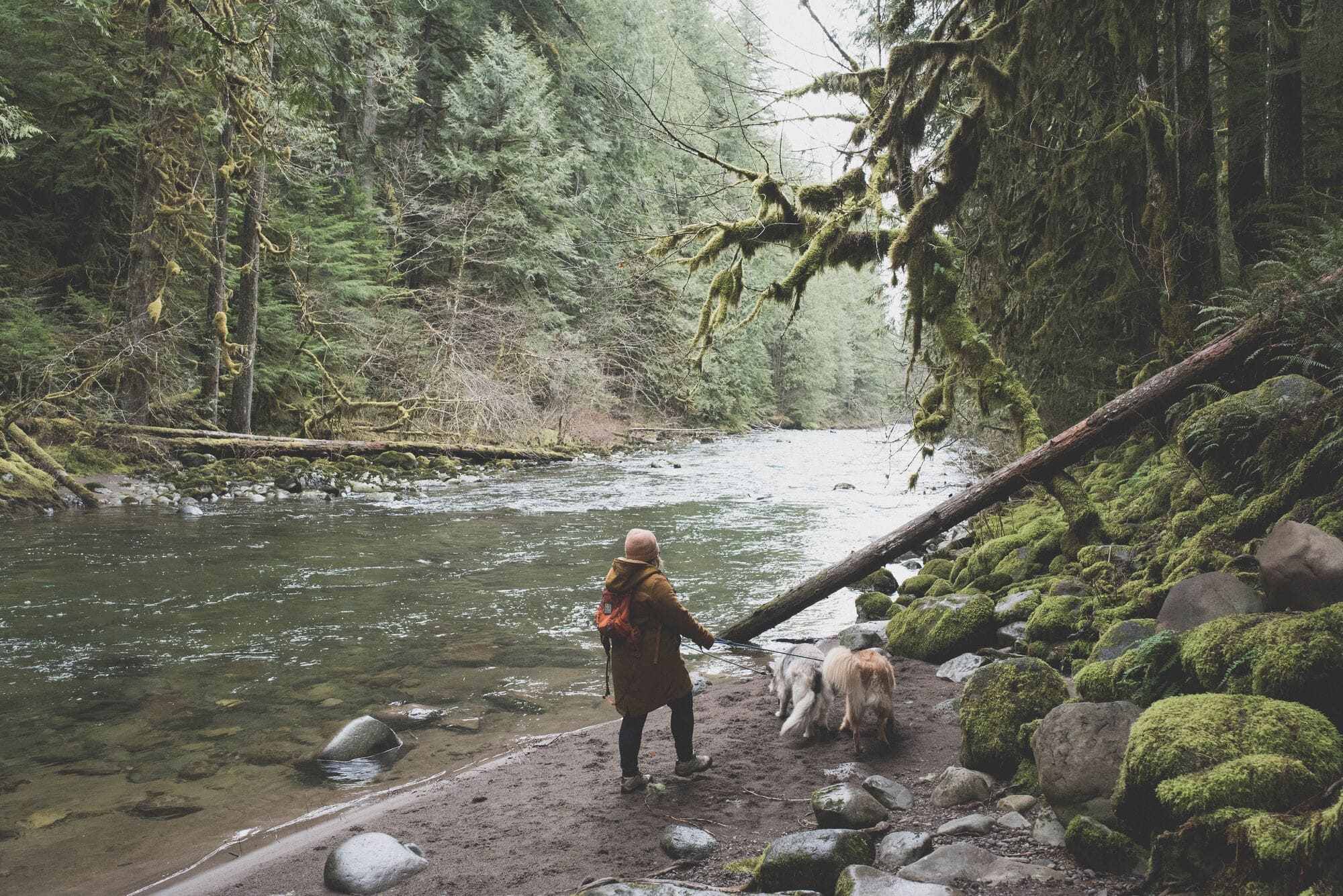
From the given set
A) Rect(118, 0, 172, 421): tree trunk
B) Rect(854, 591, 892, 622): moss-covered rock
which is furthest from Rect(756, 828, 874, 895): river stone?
Rect(118, 0, 172, 421): tree trunk

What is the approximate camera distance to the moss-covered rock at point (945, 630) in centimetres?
645

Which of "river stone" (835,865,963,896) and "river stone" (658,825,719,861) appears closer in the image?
"river stone" (835,865,963,896)

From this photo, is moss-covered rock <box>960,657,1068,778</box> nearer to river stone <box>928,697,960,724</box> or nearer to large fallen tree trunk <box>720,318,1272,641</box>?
river stone <box>928,697,960,724</box>

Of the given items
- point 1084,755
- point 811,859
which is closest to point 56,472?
point 811,859

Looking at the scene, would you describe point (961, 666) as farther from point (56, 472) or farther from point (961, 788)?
point (56, 472)

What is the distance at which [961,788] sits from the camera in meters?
4.04

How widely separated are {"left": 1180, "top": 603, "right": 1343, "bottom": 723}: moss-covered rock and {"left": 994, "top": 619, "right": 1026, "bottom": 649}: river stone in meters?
2.38

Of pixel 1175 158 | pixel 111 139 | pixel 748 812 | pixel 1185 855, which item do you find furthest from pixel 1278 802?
pixel 111 139

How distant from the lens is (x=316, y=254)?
2162 cm

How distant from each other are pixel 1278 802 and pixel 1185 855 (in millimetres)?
361

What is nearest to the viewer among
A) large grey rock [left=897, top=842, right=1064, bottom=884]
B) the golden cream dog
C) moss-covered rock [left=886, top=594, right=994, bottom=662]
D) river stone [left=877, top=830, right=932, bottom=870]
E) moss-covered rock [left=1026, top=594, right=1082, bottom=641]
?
large grey rock [left=897, top=842, right=1064, bottom=884]

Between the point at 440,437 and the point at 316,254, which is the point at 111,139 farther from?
the point at 440,437

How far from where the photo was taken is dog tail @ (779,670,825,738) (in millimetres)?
5297

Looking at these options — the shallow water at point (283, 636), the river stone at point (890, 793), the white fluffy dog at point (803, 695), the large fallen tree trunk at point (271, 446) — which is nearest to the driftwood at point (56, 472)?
the shallow water at point (283, 636)
